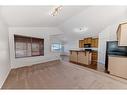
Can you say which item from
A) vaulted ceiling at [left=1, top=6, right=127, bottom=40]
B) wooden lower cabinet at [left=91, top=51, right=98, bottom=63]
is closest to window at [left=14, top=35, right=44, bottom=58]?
vaulted ceiling at [left=1, top=6, right=127, bottom=40]

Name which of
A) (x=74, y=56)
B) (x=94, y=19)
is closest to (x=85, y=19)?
(x=94, y=19)

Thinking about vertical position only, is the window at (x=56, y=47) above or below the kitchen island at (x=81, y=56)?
above

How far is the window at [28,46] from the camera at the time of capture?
5156 millimetres

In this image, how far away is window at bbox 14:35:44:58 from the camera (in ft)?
16.9

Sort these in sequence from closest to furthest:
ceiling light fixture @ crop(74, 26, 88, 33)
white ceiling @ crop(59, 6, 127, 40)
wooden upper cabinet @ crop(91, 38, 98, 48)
Result: white ceiling @ crop(59, 6, 127, 40) < ceiling light fixture @ crop(74, 26, 88, 33) < wooden upper cabinet @ crop(91, 38, 98, 48)

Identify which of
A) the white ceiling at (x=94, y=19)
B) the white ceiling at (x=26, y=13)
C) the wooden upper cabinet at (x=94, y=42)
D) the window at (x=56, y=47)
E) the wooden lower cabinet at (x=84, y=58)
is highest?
the white ceiling at (x=94, y=19)

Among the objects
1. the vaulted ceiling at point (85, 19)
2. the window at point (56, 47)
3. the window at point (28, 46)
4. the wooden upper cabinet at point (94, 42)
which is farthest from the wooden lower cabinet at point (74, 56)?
the window at point (28, 46)

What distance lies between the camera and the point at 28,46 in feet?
18.7

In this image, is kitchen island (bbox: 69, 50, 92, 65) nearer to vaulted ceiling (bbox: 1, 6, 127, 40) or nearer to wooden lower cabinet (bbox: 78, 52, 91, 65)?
wooden lower cabinet (bbox: 78, 52, 91, 65)

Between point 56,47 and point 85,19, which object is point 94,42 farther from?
point 56,47

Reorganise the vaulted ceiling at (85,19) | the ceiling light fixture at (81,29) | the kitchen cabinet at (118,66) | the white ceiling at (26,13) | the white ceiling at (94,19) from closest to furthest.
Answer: the white ceiling at (26,13) → the kitchen cabinet at (118,66) → the vaulted ceiling at (85,19) → the white ceiling at (94,19) → the ceiling light fixture at (81,29)

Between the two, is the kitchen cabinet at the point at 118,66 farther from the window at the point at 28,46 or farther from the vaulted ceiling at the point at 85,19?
the window at the point at 28,46
